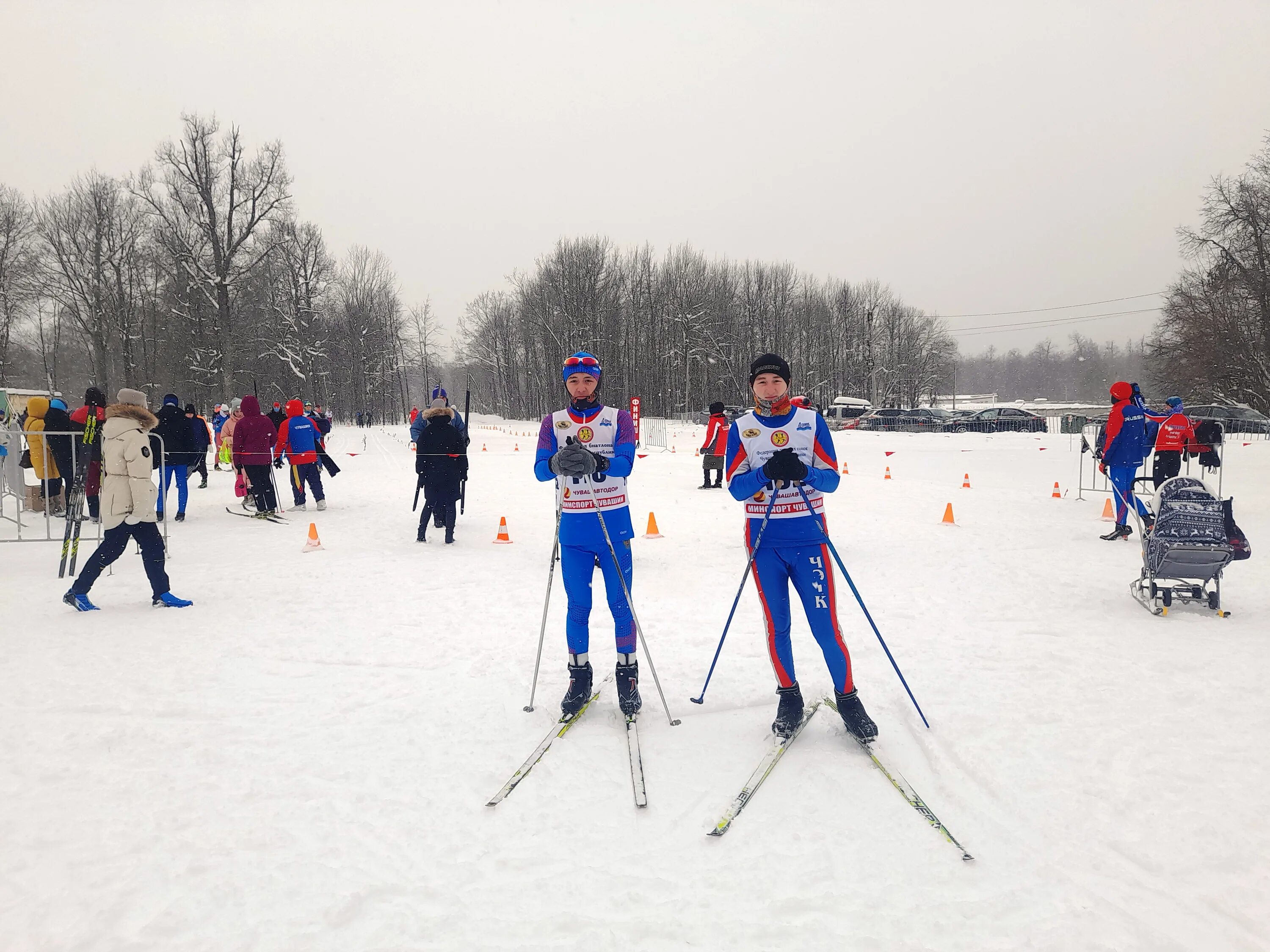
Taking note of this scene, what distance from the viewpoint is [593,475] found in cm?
416

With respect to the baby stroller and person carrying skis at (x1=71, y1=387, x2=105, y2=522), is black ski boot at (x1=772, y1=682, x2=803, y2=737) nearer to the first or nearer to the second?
the baby stroller

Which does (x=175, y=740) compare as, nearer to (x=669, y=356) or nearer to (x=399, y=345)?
(x=669, y=356)

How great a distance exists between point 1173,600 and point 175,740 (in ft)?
26.4

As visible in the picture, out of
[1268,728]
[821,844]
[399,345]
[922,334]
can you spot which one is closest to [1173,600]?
[1268,728]

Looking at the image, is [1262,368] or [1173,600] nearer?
[1173,600]

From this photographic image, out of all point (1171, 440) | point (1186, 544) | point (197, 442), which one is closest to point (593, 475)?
point (1186, 544)

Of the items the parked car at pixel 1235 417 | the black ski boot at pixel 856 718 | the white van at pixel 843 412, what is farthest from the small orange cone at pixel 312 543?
the white van at pixel 843 412

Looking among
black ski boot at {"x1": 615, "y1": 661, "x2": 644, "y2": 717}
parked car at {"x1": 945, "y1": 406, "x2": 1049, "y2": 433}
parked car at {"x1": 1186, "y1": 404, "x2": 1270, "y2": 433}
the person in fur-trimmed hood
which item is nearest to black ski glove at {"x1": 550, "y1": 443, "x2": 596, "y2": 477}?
black ski boot at {"x1": 615, "y1": 661, "x2": 644, "y2": 717}

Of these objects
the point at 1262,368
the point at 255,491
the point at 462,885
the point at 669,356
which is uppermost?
the point at 669,356

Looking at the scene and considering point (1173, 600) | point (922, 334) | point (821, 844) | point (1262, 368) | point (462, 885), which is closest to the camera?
point (462, 885)

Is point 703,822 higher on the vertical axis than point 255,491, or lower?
lower

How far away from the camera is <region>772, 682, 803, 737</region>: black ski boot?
12.8 ft

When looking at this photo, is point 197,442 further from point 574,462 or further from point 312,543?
point 574,462

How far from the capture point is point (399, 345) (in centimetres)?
6512
